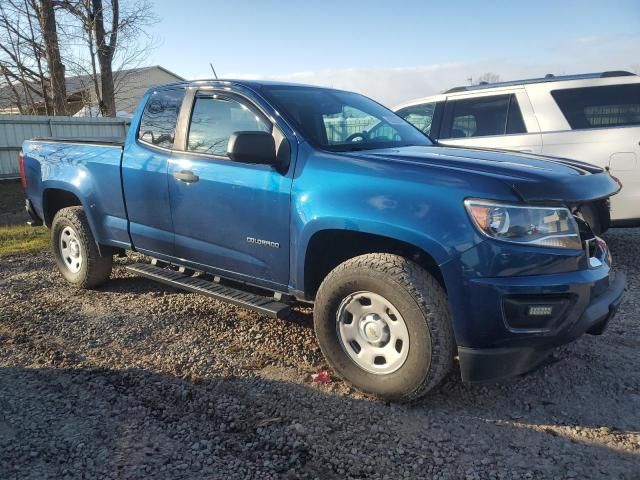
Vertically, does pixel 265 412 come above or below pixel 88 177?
below

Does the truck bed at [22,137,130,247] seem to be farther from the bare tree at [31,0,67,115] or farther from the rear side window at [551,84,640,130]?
the bare tree at [31,0,67,115]

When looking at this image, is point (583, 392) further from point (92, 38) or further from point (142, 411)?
point (92, 38)

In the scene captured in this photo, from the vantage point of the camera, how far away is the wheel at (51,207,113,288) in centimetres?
502

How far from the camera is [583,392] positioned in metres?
3.21

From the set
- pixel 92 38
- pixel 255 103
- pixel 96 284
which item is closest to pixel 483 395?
pixel 255 103

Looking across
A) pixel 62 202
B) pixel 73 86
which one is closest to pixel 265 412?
pixel 62 202

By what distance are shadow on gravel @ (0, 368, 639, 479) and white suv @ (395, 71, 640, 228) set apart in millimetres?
3400

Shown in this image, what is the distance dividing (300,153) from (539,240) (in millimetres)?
1511

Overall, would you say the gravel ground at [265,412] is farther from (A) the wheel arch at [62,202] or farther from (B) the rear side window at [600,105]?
(B) the rear side window at [600,105]

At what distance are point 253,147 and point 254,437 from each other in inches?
66.0

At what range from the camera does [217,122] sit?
395cm

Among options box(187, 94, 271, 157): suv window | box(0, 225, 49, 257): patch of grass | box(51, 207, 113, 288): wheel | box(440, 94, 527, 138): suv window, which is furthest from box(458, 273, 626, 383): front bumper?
box(0, 225, 49, 257): patch of grass

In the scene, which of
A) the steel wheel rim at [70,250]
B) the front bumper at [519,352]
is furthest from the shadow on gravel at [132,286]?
the front bumper at [519,352]

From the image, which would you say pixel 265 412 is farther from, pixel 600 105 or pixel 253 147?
pixel 600 105
